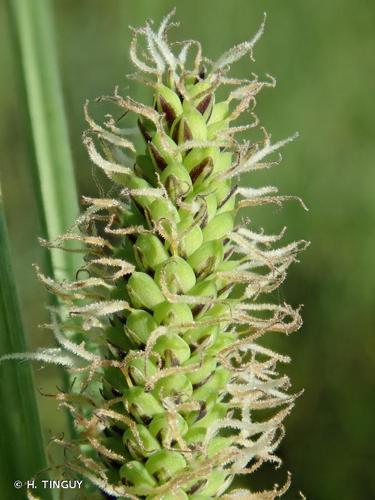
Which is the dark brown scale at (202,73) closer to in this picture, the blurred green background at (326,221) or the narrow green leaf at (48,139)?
the narrow green leaf at (48,139)

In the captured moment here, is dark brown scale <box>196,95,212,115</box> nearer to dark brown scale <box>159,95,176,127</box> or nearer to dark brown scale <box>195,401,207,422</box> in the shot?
dark brown scale <box>159,95,176,127</box>

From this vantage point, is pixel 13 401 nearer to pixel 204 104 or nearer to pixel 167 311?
pixel 167 311

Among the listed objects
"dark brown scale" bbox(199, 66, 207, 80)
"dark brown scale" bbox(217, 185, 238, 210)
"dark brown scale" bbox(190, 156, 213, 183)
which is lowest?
"dark brown scale" bbox(217, 185, 238, 210)

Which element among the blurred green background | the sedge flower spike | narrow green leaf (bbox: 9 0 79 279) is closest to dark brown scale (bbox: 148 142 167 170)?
the sedge flower spike

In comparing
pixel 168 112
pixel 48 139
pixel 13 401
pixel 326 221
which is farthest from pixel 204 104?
pixel 326 221

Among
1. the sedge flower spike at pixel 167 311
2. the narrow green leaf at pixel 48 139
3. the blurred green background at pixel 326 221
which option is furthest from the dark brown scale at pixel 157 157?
the blurred green background at pixel 326 221

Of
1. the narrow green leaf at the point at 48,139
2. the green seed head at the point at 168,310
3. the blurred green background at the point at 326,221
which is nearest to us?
the green seed head at the point at 168,310
